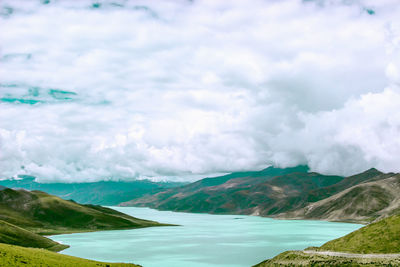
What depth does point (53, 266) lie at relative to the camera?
67938 millimetres

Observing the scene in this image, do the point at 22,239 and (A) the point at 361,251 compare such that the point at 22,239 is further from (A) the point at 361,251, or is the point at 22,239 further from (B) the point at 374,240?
(B) the point at 374,240

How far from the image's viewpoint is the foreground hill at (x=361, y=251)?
234 ft

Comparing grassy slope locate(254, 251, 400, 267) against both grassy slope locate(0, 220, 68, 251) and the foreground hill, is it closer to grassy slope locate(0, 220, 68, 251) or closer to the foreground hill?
the foreground hill

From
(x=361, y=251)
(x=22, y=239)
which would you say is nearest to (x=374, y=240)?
(x=361, y=251)

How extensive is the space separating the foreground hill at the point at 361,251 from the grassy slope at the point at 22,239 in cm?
10000

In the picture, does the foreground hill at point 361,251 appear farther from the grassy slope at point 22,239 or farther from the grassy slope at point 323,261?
the grassy slope at point 22,239

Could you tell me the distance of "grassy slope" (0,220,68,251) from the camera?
137625 millimetres

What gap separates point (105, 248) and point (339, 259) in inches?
4657

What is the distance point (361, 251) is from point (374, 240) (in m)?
5.22

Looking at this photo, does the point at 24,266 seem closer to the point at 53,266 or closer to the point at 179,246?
the point at 53,266

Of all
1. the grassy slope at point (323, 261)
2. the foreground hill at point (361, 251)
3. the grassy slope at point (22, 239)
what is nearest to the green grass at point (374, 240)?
the foreground hill at point (361, 251)

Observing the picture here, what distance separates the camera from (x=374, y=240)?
8462 cm

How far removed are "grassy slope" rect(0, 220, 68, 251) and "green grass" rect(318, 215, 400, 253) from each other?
11445 cm

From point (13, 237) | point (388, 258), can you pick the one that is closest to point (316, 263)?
point (388, 258)
